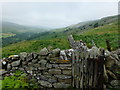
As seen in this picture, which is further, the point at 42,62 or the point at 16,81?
the point at 42,62

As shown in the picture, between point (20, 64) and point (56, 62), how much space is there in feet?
7.35

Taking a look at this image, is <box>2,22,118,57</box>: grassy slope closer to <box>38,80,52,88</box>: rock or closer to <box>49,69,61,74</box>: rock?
<box>38,80,52,88</box>: rock

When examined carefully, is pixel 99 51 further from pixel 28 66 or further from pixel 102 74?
pixel 28 66

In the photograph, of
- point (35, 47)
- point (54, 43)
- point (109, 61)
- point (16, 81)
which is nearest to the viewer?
point (16, 81)

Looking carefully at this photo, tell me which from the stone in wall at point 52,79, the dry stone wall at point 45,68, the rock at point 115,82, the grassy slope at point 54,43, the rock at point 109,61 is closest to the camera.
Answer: the rock at point 115,82

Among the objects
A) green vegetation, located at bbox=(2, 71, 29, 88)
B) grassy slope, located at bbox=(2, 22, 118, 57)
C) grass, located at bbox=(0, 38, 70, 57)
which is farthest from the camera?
grassy slope, located at bbox=(2, 22, 118, 57)

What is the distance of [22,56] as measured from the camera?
6.17 meters

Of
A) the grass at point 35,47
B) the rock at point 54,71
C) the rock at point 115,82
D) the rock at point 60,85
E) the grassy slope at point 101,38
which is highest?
the grassy slope at point 101,38

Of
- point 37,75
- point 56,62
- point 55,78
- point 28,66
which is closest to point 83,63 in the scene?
point 56,62

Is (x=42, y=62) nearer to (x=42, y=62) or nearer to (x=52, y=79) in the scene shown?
(x=42, y=62)

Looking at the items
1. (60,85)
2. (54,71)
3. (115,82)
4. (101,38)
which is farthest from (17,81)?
(101,38)

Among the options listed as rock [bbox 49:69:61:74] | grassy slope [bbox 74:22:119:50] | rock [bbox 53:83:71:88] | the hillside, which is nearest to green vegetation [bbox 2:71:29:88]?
rock [bbox 49:69:61:74]

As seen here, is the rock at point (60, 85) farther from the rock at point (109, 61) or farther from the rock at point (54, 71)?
the rock at point (109, 61)

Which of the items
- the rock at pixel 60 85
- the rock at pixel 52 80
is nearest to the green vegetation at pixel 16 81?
the rock at pixel 52 80
